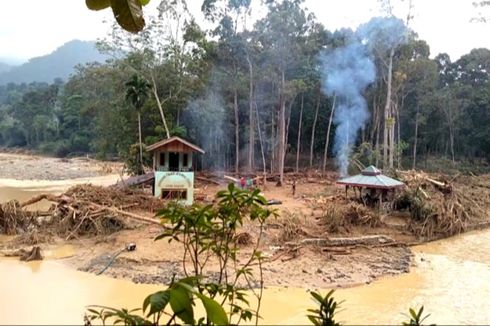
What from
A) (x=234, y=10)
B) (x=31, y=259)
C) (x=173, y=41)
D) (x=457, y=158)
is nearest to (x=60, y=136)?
(x=173, y=41)

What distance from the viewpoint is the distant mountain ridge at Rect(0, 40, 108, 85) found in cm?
13762

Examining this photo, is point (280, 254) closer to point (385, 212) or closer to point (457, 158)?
point (385, 212)

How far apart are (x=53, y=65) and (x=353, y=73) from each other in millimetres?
139825

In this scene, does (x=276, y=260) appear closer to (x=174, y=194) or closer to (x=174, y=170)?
(x=174, y=194)

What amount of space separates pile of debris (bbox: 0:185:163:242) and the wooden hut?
6247mm

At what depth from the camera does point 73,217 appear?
486 inches

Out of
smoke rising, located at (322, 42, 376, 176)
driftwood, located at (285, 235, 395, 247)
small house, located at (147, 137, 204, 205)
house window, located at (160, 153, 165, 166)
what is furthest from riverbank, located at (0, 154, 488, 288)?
smoke rising, located at (322, 42, 376, 176)

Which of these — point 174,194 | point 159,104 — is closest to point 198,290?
point 174,194

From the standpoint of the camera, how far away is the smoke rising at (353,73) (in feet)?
72.4

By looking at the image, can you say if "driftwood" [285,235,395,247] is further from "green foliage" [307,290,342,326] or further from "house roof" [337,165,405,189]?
"green foliage" [307,290,342,326]

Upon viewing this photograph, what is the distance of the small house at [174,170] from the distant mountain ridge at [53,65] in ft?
424

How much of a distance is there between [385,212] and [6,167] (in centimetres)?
3218

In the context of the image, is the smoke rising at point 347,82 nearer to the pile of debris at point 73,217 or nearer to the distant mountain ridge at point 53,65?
the pile of debris at point 73,217

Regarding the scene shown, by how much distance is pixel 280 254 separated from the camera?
34.1 feet
